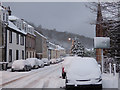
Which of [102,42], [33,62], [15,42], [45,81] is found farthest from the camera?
[15,42]

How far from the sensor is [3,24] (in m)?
35.3

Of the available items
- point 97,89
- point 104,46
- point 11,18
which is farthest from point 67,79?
point 11,18

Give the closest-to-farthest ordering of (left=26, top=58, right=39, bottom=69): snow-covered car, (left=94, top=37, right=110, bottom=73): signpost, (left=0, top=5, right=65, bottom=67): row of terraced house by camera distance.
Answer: (left=94, top=37, right=110, bottom=73): signpost → (left=0, top=5, right=65, bottom=67): row of terraced house → (left=26, top=58, right=39, bottom=69): snow-covered car

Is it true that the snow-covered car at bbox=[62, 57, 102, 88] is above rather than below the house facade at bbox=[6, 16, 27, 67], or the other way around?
below

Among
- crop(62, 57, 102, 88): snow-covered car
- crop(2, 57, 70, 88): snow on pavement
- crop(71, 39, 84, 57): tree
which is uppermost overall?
crop(71, 39, 84, 57): tree

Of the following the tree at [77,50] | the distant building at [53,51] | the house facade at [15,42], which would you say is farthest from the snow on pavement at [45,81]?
the distant building at [53,51]

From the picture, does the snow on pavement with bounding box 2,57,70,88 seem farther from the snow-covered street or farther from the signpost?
the signpost

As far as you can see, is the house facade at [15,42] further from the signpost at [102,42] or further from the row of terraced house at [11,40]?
the signpost at [102,42]

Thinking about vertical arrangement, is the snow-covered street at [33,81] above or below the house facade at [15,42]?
below

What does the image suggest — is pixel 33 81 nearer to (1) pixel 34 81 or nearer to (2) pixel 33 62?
(1) pixel 34 81

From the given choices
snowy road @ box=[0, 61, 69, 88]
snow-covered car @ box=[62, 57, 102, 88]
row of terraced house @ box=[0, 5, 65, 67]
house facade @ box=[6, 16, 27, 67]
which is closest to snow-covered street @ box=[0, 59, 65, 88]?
snowy road @ box=[0, 61, 69, 88]

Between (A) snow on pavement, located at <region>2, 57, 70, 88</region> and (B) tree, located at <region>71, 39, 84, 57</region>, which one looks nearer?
(A) snow on pavement, located at <region>2, 57, 70, 88</region>

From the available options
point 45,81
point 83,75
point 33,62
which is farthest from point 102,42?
point 33,62

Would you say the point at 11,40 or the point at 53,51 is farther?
the point at 53,51
